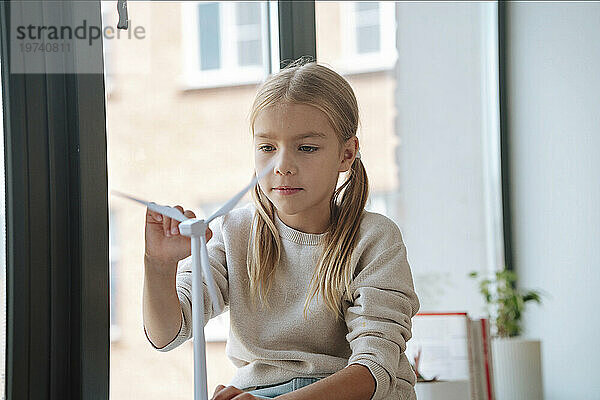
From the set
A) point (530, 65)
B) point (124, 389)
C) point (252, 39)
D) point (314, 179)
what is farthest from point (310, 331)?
point (530, 65)

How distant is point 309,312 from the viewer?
4.48 feet

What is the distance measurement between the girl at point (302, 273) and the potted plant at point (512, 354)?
0.87 meters

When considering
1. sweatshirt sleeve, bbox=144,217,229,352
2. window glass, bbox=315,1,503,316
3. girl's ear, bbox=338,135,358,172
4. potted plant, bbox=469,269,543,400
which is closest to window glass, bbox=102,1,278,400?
sweatshirt sleeve, bbox=144,217,229,352

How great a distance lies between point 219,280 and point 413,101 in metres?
1.21

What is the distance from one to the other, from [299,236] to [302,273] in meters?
0.07

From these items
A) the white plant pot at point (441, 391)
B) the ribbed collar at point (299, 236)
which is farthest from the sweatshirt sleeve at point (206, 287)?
the white plant pot at point (441, 391)

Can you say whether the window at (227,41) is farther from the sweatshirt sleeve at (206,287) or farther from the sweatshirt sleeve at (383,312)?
the sweatshirt sleeve at (383,312)

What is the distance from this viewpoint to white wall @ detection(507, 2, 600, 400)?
2.14 m

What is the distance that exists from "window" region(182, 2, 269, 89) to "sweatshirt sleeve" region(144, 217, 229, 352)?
0.49 metres

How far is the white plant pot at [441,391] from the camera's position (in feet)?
6.03

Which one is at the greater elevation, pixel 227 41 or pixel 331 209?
pixel 227 41

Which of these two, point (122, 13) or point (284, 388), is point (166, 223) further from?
point (122, 13)

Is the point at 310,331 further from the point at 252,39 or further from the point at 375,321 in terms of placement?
the point at 252,39

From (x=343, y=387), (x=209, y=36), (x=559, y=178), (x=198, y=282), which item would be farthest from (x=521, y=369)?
(x=198, y=282)
